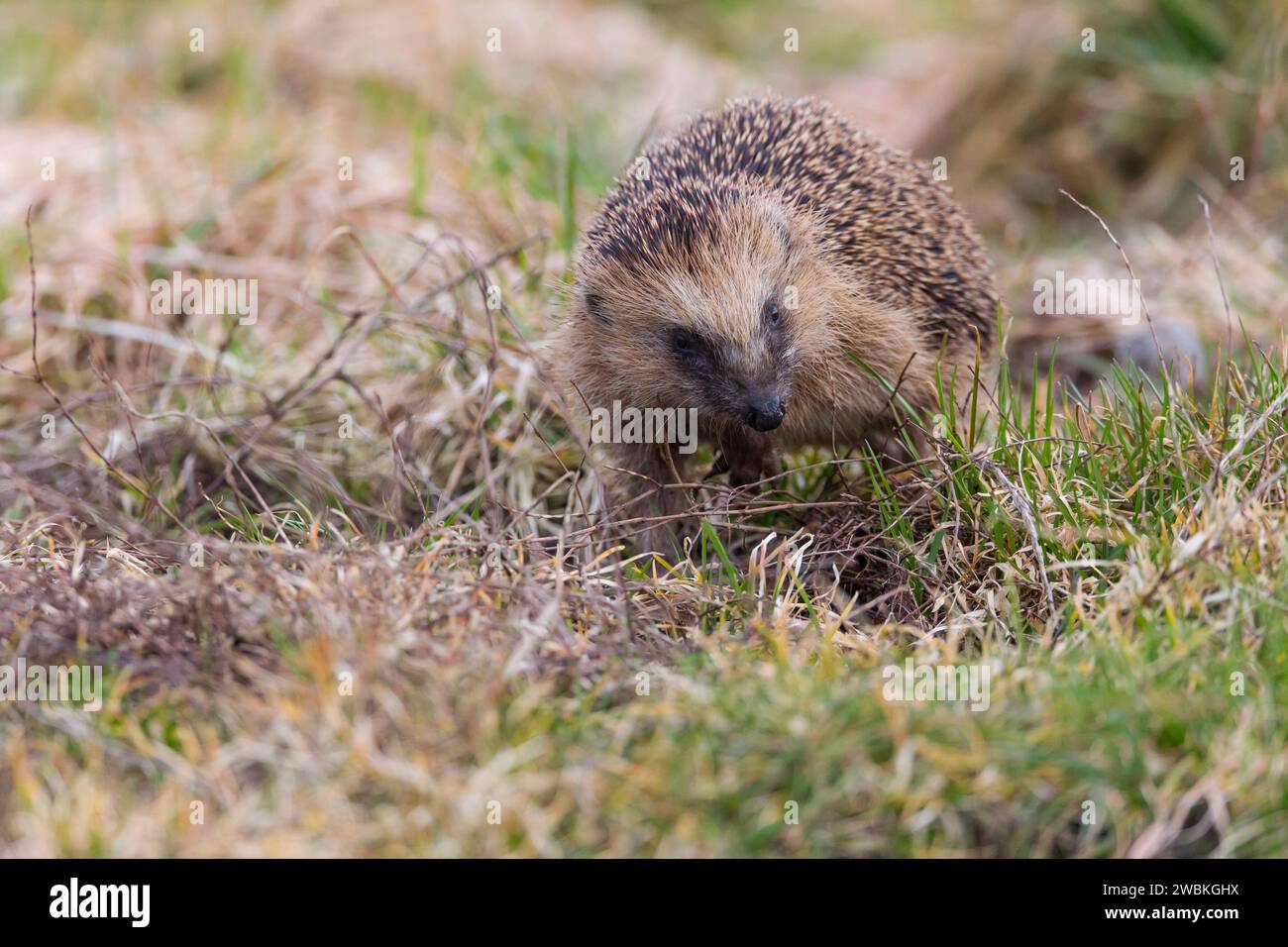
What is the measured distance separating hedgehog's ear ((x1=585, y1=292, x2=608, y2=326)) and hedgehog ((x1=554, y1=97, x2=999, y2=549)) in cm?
1

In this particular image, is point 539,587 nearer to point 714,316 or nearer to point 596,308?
point 714,316

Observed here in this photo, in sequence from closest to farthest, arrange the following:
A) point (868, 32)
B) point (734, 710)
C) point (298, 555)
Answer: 1. point (734, 710)
2. point (298, 555)
3. point (868, 32)

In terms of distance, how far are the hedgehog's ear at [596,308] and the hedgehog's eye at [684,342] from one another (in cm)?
35

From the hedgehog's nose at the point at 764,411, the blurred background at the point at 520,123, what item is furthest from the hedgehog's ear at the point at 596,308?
the blurred background at the point at 520,123

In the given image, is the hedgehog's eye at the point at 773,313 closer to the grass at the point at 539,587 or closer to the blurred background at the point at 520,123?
the grass at the point at 539,587

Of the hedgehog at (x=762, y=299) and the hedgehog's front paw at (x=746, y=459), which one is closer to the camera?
the hedgehog at (x=762, y=299)

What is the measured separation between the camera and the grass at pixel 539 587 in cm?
355

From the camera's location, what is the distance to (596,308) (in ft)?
18.9

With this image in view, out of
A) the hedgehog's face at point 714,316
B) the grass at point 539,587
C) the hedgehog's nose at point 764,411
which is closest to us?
the grass at point 539,587

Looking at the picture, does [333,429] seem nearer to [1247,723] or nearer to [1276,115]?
[1247,723]

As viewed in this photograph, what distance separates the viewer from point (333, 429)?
6633 mm
